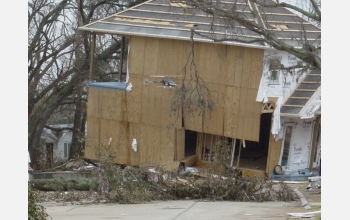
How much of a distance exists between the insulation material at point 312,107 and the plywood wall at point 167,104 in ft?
5.28

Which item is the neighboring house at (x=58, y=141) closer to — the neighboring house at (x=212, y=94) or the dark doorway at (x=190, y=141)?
the dark doorway at (x=190, y=141)

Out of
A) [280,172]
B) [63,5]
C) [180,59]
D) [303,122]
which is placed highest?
[63,5]

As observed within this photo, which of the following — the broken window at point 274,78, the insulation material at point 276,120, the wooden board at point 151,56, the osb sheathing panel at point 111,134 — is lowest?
the osb sheathing panel at point 111,134

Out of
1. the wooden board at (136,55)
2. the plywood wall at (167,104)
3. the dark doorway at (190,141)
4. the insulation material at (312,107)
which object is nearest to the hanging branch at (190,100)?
the plywood wall at (167,104)

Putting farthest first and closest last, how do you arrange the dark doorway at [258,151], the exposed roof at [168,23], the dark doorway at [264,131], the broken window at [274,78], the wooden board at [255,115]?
the dark doorway at [264,131] < the dark doorway at [258,151] < the exposed roof at [168,23] < the broken window at [274,78] < the wooden board at [255,115]

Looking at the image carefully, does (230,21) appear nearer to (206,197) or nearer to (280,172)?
(206,197)

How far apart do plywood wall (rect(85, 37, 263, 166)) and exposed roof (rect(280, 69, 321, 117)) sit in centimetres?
117

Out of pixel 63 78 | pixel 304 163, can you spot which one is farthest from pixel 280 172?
pixel 63 78

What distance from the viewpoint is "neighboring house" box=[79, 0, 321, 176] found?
20.3 m

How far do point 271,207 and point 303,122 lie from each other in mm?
8855

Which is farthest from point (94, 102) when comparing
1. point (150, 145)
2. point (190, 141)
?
point (190, 141)

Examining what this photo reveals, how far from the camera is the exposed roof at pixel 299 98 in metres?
20.3

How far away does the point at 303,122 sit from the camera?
2156 centimetres

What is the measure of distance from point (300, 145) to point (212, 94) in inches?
148
